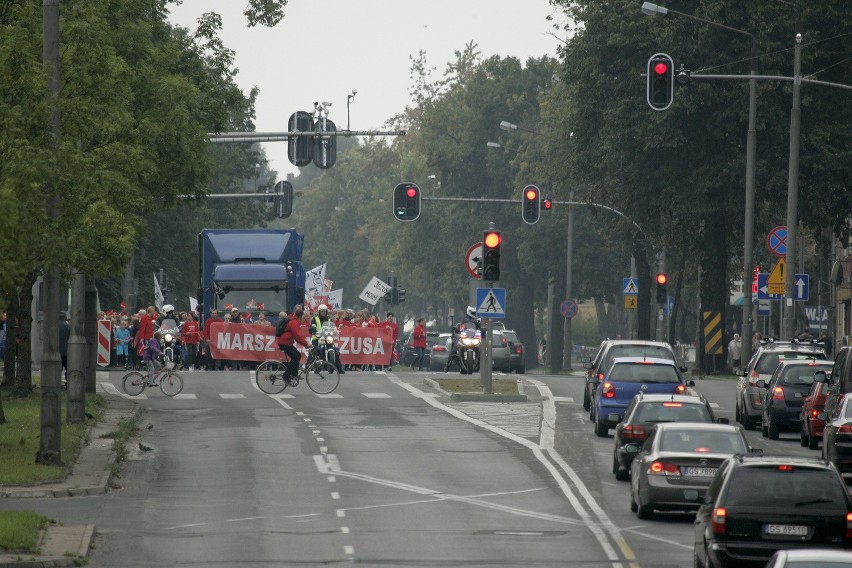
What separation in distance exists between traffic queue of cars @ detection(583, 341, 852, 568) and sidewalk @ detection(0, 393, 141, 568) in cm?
606

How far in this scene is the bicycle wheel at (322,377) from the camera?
41312 mm

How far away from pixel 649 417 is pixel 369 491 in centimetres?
414

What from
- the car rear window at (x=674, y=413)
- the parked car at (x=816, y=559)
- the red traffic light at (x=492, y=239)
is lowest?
A: the parked car at (x=816, y=559)

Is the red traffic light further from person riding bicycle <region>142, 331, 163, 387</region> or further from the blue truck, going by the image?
the blue truck

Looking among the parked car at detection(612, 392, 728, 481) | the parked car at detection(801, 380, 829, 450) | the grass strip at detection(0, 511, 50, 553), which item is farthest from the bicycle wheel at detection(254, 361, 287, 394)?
the grass strip at detection(0, 511, 50, 553)

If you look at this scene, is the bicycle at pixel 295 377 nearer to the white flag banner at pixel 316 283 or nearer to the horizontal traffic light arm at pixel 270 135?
the horizontal traffic light arm at pixel 270 135

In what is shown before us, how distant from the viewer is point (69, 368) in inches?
1251

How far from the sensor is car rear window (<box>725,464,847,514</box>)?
16.1 m

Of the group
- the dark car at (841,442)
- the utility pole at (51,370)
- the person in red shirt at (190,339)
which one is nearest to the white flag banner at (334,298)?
the person in red shirt at (190,339)

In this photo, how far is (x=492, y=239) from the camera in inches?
1588

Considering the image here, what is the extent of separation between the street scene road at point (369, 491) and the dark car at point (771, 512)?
1977 mm

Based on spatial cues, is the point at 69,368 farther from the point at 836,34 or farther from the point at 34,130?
the point at 836,34

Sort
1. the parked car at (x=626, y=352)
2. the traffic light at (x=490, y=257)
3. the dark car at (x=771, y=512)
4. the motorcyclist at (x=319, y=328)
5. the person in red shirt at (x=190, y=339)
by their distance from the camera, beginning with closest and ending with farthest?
the dark car at (x=771, y=512) < the parked car at (x=626, y=352) < the traffic light at (x=490, y=257) < the motorcyclist at (x=319, y=328) < the person in red shirt at (x=190, y=339)

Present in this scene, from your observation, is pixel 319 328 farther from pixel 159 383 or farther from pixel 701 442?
pixel 701 442
